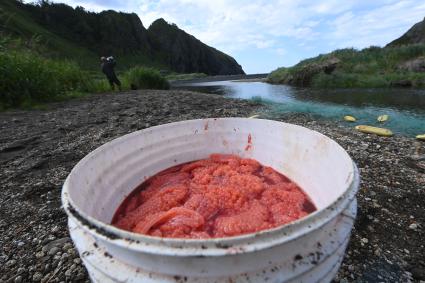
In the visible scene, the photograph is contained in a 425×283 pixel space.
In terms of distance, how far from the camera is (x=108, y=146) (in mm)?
1934

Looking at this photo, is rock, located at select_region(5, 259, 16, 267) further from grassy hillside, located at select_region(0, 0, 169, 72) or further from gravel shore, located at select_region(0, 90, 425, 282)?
grassy hillside, located at select_region(0, 0, 169, 72)

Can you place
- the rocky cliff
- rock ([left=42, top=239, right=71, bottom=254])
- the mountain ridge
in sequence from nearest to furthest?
rock ([left=42, top=239, right=71, bottom=254]) → the mountain ridge → the rocky cliff

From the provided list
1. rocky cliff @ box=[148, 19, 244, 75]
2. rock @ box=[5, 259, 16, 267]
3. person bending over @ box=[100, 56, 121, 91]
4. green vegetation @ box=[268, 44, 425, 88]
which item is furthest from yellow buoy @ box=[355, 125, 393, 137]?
rocky cliff @ box=[148, 19, 244, 75]

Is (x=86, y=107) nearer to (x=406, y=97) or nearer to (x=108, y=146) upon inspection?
(x=108, y=146)

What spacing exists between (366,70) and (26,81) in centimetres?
2088

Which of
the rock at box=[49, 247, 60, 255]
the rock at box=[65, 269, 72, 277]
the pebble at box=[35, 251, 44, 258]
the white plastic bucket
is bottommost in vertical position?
the rock at box=[65, 269, 72, 277]

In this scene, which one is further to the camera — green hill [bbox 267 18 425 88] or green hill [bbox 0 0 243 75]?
green hill [bbox 0 0 243 75]

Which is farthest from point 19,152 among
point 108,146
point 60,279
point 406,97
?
point 406,97

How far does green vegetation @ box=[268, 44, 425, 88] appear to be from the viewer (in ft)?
55.9

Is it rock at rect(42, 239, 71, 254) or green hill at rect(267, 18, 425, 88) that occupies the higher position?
green hill at rect(267, 18, 425, 88)

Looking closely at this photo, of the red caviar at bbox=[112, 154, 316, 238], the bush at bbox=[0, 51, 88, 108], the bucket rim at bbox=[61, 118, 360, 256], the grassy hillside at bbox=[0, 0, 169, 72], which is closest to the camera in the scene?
the bucket rim at bbox=[61, 118, 360, 256]

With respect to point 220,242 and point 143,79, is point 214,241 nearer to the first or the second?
point 220,242

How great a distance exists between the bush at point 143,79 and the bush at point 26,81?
405 centimetres

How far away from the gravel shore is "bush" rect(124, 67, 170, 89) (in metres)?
7.89
